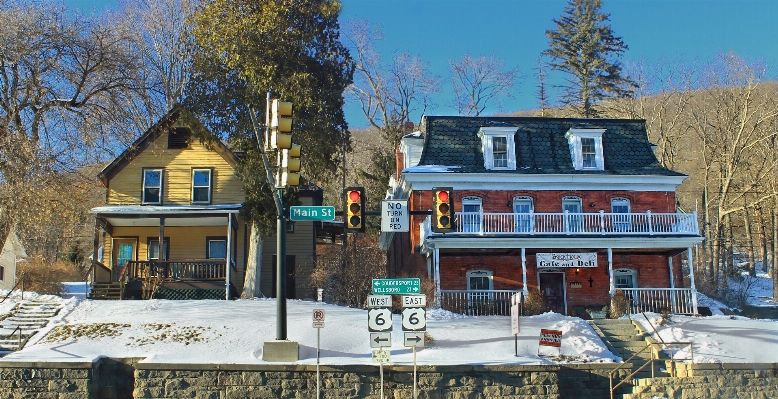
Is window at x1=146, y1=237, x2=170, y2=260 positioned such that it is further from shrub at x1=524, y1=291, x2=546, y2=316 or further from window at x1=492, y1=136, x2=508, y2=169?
shrub at x1=524, y1=291, x2=546, y2=316

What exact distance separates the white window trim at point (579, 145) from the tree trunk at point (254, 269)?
1272cm

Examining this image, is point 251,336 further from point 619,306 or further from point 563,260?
point 619,306

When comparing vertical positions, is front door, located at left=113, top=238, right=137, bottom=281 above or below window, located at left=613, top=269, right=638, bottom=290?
above

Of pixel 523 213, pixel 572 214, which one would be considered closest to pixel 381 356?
pixel 523 213

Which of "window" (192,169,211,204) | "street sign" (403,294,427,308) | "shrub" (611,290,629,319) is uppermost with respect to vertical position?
"window" (192,169,211,204)

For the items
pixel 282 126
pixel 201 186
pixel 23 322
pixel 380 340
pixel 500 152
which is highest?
pixel 500 152

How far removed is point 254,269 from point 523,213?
990 cm

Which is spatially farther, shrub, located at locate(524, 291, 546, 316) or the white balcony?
the white balcony

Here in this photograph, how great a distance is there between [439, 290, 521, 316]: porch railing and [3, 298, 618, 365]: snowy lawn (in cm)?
269

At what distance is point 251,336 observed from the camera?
19.7m

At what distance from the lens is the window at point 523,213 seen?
26.9 m

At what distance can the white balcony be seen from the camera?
26.7 m

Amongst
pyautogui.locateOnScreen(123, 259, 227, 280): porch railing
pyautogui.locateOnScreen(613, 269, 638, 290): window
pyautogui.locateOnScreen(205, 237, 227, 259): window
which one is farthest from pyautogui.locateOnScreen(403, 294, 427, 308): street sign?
pyautogui.locateOnScreen(205, 237, 227, 259): window

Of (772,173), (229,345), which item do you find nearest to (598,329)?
(229,345)
